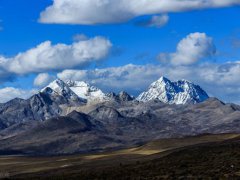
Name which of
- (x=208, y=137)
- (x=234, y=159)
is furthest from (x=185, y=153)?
(x=208, y=137)

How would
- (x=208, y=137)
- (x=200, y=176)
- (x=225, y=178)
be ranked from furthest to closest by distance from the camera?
1. (x=208, y=137)
2. (x=200, y=176)
3. (x=225, y=178)

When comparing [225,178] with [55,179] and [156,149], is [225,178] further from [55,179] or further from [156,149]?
[156,149]

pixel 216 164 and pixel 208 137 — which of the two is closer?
pixel 216 164

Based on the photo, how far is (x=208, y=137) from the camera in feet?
647

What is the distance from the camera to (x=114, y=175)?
91.2 m

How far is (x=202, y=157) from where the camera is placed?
101062 mm

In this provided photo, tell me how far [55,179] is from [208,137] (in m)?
105

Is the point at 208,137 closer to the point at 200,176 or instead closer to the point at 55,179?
the point at 55,179

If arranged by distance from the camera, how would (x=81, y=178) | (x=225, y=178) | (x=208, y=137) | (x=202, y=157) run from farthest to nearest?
(x=208, y=137), (x=202, y=157), (x=81, y=178), (x=225, y=178)

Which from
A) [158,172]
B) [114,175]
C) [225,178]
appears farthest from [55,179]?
[225,178]

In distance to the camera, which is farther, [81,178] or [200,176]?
[81,178]

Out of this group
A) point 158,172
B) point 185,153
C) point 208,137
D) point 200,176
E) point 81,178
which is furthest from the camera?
point 208,137

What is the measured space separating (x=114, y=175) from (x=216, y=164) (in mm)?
15383

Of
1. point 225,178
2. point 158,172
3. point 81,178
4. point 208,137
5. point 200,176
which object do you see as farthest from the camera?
point 208,137
